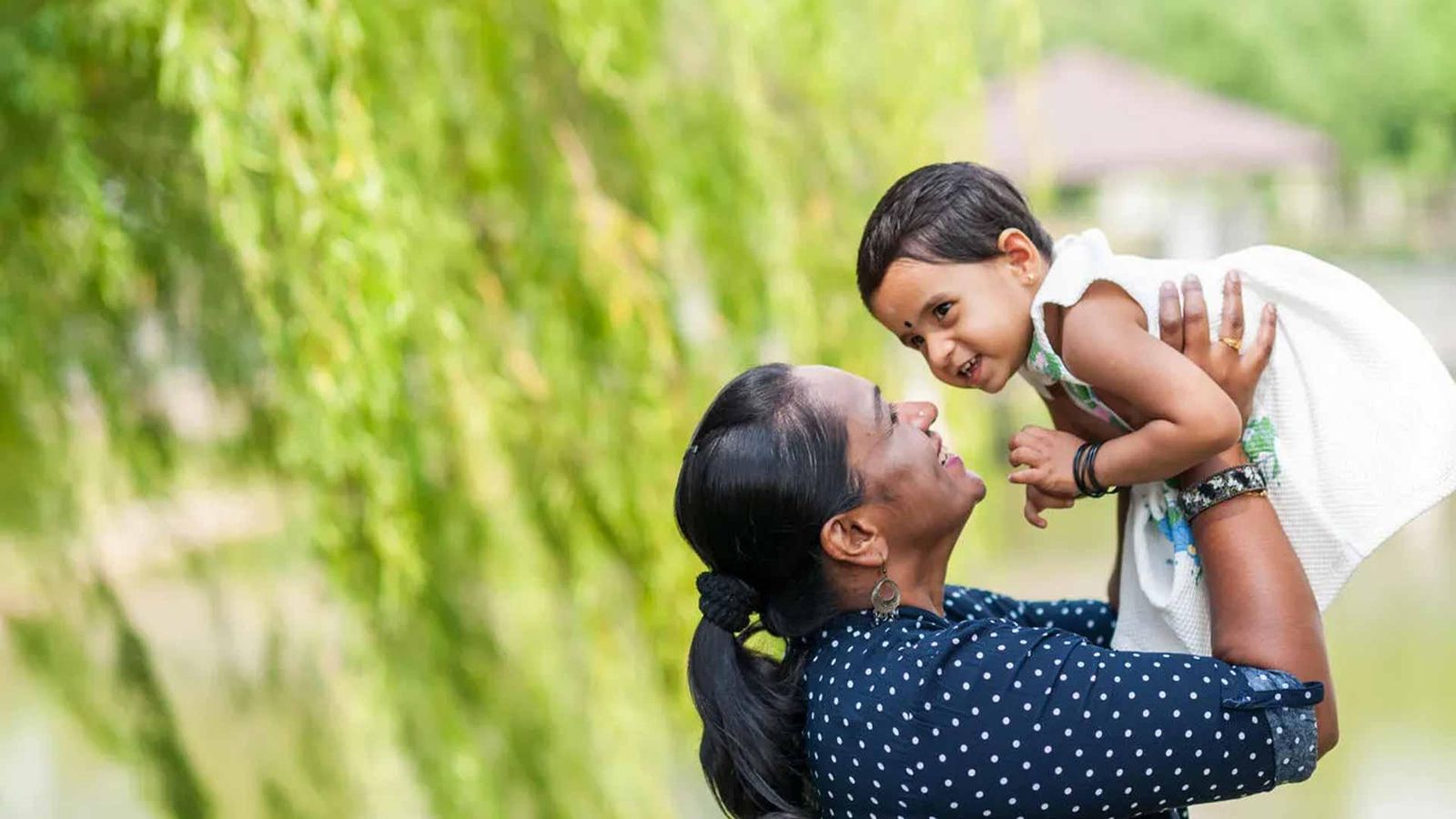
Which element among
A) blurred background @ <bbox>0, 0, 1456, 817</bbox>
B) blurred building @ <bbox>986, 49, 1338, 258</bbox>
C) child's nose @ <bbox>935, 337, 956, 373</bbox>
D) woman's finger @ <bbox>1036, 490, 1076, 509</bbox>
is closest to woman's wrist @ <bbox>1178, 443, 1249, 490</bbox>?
woman's finger @ <bbox>1036, 490, 1076, 509</bbox>

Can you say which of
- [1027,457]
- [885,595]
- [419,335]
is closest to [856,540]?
[885,595]

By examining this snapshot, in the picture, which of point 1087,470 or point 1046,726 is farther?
point 1087,470

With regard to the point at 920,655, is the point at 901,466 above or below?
above

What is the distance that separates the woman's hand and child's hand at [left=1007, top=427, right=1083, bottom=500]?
0.38 ft

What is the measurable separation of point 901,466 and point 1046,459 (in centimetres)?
12

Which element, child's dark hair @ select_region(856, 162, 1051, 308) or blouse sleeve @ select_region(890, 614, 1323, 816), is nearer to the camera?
blouse sleeve @ select_region(890, 614, 1323, 816)

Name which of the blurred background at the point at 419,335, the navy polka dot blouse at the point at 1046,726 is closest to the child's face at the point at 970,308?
the navy polka dot blouse at the point at 1046,726

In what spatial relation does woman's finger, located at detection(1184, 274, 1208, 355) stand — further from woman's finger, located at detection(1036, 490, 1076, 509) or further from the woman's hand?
woman's finger, located at detection(1036, 490, 1076, 509)

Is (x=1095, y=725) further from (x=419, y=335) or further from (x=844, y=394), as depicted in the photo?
(x=419, y=335)

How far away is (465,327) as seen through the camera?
2.41 meters

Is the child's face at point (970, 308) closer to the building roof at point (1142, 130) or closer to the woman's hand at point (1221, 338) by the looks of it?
the woman's hand at point (1221, 338)

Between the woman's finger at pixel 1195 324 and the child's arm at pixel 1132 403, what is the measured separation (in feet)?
0.06

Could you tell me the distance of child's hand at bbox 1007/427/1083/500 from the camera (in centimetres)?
125

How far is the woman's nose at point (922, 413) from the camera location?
1.25 m
